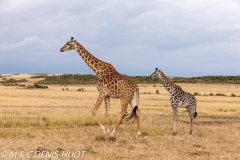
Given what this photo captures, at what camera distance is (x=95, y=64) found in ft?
46.0

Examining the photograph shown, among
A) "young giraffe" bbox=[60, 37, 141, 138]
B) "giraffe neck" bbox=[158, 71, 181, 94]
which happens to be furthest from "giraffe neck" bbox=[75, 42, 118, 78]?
"giraffe neck" bbox=[158, 71, 181, 94]

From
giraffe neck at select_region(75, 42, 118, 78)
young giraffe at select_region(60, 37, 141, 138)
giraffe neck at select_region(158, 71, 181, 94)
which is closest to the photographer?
young giraffe at select_region(60, 37, 141, 138)

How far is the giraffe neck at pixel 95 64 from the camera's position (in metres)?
13.7

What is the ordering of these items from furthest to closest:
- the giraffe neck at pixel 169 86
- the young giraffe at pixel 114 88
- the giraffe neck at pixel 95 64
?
the giraffe neck at pixel 169 86 → the giraffe neck at pixel 95 64 → the young giraffe at pixel 114 88

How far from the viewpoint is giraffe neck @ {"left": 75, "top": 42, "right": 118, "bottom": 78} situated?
13734 millimetres

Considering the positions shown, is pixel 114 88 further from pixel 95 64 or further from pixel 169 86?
pixel 169 86

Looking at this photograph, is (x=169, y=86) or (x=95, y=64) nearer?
(x=95, y=64)

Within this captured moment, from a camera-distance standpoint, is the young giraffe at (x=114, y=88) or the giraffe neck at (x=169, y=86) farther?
the giraffe neck at (x=169, y=86)

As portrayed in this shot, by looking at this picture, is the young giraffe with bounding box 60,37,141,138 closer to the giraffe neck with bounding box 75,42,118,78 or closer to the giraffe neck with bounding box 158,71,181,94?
the giraffe neck with bounding box 75,42,118,78

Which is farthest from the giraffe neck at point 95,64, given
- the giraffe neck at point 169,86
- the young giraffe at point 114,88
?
the giraffe neck at point 169,86

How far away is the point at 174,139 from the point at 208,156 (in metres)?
2.72

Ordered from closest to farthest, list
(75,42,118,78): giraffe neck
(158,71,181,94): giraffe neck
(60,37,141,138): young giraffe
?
(60,37,141,138): young giraffe < (75,42,118,78): giraffe neck < (158,71,181,94): giraffe neck

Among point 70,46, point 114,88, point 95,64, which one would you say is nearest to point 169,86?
point 114,88

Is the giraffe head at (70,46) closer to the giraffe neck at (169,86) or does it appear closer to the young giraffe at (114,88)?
the young giraffe at (114,88)
